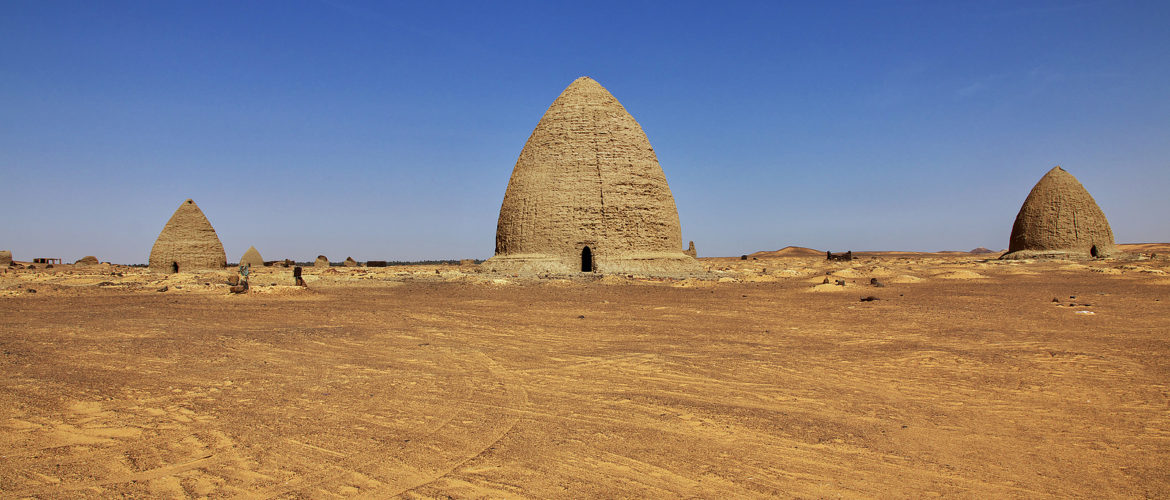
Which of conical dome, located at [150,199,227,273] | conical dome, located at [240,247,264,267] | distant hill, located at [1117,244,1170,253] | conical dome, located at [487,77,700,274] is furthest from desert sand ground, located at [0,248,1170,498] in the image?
distant hill, located at [1117,244,1170,253]

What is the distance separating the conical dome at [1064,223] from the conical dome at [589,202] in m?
18.1

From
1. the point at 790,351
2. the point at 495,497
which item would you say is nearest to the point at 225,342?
the point at 495,497

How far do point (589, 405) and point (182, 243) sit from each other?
87.7 ft

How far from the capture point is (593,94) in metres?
23.5

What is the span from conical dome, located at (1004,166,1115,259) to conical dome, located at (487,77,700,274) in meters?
18.1

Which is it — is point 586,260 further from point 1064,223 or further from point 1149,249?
point 1149,249

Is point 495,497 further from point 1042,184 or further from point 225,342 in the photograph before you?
point 1042,184

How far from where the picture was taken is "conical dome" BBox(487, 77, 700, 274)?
70.9ft

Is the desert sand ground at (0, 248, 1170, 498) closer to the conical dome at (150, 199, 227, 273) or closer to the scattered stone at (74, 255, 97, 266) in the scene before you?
the conical dome at (150, 199, 227, 273)

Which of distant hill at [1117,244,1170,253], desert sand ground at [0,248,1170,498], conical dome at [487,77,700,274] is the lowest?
desert sand ground at [0,248,1170,498]

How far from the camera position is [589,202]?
2167 cm

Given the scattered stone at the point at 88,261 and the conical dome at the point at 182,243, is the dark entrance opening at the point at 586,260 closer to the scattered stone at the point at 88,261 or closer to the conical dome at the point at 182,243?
the conical dome at the point at 182,243

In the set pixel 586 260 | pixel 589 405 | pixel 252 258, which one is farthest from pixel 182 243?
pixel 589 405

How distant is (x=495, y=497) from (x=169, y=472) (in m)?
1.82
